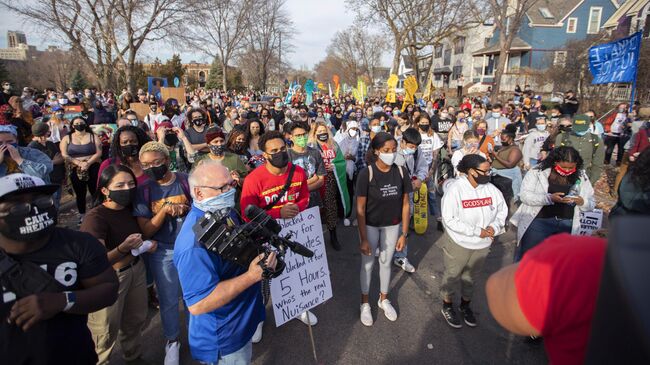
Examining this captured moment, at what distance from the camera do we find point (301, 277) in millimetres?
3205

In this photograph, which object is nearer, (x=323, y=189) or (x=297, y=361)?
(x=297, y=361)

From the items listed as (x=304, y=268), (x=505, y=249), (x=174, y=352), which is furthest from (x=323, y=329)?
(x=505, y=249)

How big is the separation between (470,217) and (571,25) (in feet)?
148

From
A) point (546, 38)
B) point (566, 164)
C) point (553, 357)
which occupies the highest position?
point (546, 38)

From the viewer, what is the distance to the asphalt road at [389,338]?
3305mm

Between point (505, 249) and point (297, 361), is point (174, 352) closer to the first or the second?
point (297, 361)

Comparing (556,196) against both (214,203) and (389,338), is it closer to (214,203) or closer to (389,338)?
(389,338)

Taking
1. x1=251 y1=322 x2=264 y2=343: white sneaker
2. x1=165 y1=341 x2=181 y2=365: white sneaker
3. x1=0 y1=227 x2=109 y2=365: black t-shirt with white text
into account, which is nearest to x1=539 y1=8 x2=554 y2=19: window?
x1=251 y1=322 x2=264 y2=343: white sneaker

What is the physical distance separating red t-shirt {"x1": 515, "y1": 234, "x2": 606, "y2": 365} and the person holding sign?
7.86 feet

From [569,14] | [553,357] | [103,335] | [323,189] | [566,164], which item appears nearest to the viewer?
[553,357]

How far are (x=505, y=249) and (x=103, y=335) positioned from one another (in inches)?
214

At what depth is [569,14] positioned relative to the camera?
120ft

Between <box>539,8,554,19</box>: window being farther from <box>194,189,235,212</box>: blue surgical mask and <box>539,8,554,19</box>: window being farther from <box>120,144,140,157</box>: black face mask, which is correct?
<box>194,189,235,212</box>: blue surgical mask

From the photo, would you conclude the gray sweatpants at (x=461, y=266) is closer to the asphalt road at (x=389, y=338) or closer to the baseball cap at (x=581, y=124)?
the asphalt road at (x=389, y=338)
